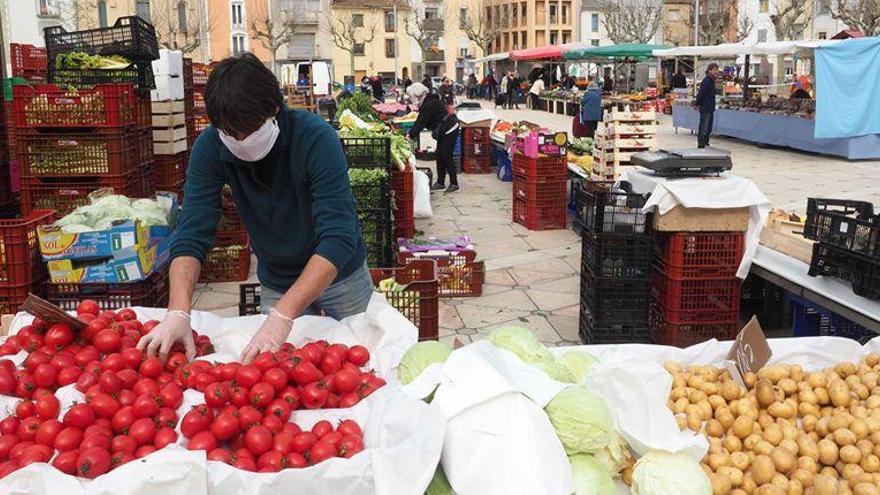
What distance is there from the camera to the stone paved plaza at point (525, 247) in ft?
21.2

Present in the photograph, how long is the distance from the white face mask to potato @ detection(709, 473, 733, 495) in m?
1.86

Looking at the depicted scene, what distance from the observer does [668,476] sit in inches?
98.0

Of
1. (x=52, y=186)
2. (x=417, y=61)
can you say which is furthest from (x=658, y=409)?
(x=417, y=61)

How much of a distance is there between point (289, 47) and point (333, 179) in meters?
68.4

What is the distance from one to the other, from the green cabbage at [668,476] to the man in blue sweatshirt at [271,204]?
120 centimetres

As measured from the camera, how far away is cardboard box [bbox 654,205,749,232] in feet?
16.8

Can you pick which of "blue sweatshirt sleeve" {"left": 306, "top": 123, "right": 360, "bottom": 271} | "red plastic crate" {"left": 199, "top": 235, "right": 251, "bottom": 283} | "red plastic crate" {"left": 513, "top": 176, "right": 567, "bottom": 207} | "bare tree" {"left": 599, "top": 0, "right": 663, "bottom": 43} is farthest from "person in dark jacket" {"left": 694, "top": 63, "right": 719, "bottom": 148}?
"bare tree" {"left": 599, "top": 0, "right": 663, "bottom": 43}

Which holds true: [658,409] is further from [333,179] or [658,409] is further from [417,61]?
[417,61]

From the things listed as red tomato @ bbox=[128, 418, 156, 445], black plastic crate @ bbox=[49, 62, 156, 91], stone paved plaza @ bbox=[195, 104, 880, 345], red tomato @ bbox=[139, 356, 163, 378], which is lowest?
stone paved plaza @ bbox=[195, 104, 880, 345]

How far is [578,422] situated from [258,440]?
93 centimetres

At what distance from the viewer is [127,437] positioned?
2.23 m

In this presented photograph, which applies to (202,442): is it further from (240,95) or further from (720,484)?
(720,484)

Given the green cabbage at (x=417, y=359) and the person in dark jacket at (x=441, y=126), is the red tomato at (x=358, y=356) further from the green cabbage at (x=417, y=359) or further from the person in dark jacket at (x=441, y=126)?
the person in dark jacket at (x=441, y=126)

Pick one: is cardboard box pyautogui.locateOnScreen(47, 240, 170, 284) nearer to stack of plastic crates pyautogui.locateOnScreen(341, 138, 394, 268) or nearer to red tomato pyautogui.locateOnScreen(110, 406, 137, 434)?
stack of plastic crates pyautogui.locateOnScreen(341, 138, 394, 268)
